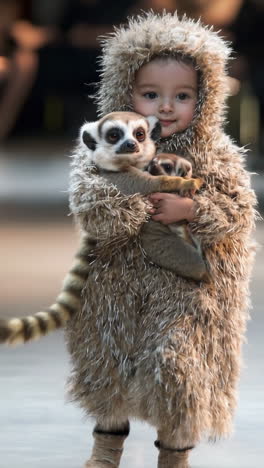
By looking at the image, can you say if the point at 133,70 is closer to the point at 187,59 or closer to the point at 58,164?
the point at 187,59

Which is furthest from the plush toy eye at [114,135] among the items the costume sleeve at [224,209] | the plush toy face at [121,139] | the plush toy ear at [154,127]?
the costume sleeve at [224,209]

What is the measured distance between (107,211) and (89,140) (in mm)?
256

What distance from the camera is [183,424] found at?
5.34m

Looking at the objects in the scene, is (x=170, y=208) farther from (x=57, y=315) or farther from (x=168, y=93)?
(x=57, y=315)

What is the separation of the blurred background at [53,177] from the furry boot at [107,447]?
28 centimetres

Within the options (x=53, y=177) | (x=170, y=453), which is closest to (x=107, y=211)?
(x=170, y=453)

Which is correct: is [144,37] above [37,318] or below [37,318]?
above

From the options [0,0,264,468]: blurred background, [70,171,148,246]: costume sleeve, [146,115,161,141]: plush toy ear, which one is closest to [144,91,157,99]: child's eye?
[146,115,161,141]: plush toy ear

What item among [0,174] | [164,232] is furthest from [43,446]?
[0,174]

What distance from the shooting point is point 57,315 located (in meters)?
5.42

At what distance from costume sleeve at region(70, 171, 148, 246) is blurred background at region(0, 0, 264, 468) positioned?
1.89 ft

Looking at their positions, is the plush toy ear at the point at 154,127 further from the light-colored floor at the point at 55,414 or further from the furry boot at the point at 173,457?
the light-colored floor at the point at 55,414

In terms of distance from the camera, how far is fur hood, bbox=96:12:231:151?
552 centimetres

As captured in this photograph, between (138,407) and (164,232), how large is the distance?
616 mm
